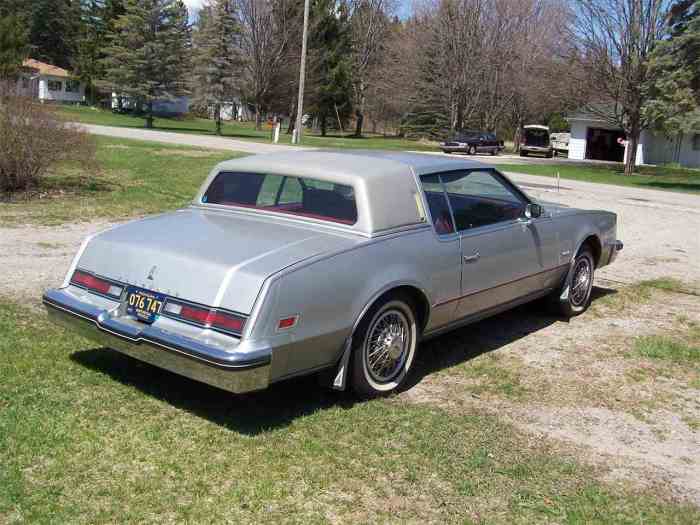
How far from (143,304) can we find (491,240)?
263cm

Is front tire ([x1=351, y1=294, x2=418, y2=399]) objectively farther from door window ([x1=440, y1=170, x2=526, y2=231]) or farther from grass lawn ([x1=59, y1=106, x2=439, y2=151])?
grass lawn ([x1=59, y1=106, x2=439, y2=151])

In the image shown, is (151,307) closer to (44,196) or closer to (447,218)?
(447,218)

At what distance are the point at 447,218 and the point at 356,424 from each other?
173 centimetres

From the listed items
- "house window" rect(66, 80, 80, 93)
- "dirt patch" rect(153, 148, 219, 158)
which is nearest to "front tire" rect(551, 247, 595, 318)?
"dirt patch" rect(153, 148, 219, 158)

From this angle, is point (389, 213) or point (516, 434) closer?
point (516, 434)

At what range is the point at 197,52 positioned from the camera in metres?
49.5

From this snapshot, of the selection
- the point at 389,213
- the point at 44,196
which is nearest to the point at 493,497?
the point at 389,213

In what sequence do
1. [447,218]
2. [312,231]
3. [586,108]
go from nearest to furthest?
[312,231] < [447,218] < [586,108]

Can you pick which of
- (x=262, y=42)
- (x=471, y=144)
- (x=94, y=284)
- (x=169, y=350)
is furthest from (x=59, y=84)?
(x=169, y=350)

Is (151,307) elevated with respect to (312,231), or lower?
lower

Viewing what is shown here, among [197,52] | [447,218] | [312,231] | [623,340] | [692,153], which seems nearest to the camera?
[312,231]

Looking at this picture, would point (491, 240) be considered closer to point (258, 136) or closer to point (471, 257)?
point (471, 257)

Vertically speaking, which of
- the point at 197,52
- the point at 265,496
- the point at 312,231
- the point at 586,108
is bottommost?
the point at 265,496

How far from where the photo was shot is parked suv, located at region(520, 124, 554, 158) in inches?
1895
